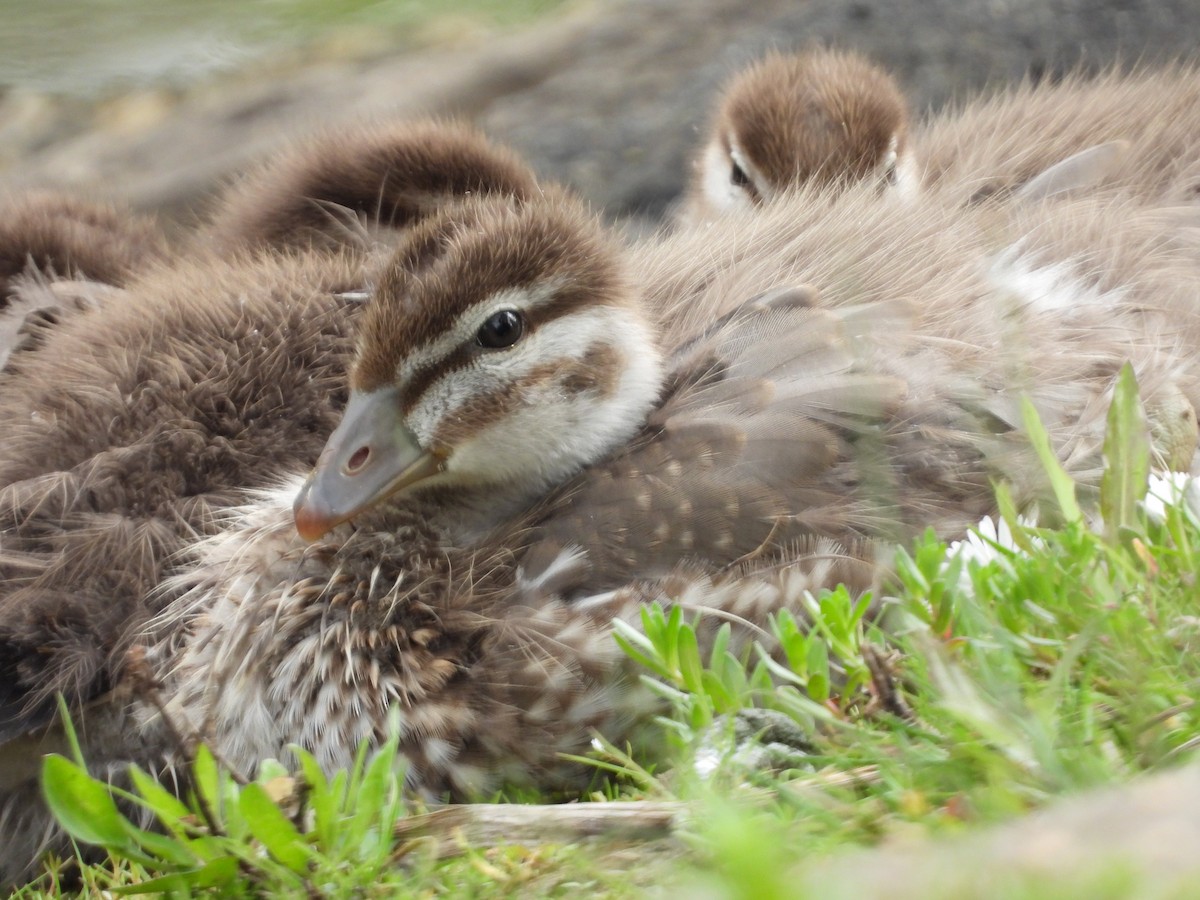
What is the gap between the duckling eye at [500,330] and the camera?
2.66 meters

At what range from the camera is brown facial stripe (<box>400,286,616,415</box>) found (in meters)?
2.64

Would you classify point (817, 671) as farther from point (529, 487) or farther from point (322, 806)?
point (529, 487)

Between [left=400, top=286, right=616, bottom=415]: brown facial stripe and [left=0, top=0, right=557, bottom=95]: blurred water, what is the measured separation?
4.97m

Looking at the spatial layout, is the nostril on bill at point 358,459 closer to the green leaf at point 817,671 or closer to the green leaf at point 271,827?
the green leaf at point 271,827

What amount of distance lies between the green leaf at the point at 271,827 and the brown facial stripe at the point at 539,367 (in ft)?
3.37

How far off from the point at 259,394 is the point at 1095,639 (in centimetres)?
192

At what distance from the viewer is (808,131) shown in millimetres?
4145

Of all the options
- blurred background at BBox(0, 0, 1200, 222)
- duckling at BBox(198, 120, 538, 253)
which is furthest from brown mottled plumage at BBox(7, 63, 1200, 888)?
blurred background at BBox(0, 0, 1200, 222)

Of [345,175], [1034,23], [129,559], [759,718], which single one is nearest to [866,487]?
[759,718]

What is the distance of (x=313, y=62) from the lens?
7.63 metres

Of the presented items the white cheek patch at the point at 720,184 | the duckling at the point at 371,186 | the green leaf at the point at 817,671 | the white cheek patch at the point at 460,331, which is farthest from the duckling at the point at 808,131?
the green leaf at the point at 817,671

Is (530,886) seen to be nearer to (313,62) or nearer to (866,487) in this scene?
(866,487)

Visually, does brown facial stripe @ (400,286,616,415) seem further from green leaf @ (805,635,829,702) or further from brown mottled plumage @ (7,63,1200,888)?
green leaf @ (805,635,829,702)

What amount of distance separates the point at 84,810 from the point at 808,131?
300 centimetres
